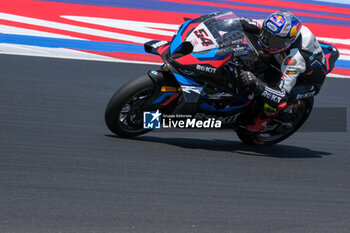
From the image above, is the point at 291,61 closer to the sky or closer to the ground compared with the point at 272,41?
closer to the ground

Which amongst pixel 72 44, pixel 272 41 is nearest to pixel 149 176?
pixel 272 41

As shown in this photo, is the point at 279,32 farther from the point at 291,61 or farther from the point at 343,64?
the point at 343,64

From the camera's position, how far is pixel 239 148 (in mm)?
6465

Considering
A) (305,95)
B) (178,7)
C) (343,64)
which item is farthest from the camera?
(178,7)

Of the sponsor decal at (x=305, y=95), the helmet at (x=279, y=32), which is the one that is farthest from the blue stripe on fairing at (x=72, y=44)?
the helmet at (x=279, y=32)

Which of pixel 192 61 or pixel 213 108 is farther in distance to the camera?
pixel 213 108

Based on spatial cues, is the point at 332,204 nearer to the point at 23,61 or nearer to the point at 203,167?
the point at 203,167

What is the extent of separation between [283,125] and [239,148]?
0.52m

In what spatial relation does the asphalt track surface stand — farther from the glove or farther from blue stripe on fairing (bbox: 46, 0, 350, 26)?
blue stripe on fairing (bbox: 46, 0, 350, 26)

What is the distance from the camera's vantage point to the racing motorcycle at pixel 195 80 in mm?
5688

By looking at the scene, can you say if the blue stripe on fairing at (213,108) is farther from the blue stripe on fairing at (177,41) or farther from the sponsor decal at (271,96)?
the blue stripe on fairing at (177,41)

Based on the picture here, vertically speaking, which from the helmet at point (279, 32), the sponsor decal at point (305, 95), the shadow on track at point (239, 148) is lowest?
the shadow on track at point (239, 148)

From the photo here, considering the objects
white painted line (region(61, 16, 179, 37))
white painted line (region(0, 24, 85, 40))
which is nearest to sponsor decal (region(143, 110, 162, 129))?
white painted line (region(0, 24, 85, 40))

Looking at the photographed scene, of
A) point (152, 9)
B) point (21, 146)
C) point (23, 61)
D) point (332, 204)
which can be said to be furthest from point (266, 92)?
point (152, 9)
